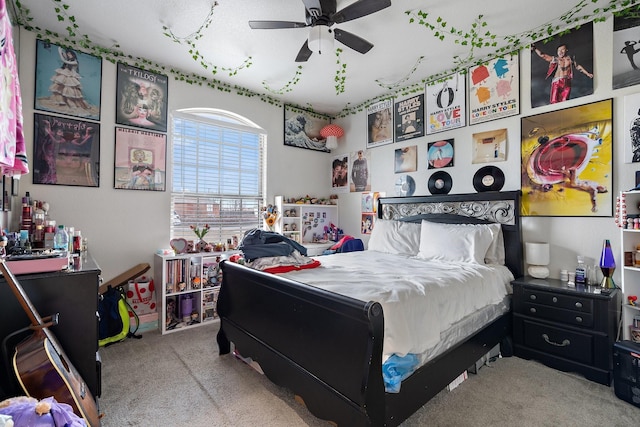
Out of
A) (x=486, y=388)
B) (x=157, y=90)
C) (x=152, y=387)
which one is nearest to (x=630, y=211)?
(x=486, y=388)

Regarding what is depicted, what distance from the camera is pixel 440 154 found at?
374 centimetres

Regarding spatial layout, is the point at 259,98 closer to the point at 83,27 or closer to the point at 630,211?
the point at 83,27

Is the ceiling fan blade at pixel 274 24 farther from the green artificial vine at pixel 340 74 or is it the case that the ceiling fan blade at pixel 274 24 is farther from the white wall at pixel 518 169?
the white wall at pixel 518 169

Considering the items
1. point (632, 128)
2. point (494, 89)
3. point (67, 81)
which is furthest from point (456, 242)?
point (67, 81)

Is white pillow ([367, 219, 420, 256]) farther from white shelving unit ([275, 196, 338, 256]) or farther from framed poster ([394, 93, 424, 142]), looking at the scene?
framed poster ([394, 93, 424, 142])

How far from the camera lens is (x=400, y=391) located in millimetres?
1553

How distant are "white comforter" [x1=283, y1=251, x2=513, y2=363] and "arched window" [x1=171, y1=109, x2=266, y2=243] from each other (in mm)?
1777

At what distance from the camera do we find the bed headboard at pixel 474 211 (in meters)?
2.97

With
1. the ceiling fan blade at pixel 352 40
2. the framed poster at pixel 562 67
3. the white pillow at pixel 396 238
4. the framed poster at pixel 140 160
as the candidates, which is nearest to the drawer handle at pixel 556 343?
the white pillow at pixel 396 238

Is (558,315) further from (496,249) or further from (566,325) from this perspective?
(496,249)

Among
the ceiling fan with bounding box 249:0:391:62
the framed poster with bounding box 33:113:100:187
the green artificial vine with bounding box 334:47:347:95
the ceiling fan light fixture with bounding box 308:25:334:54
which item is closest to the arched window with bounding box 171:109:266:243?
the framed poster with bounding box 33:113:100:187

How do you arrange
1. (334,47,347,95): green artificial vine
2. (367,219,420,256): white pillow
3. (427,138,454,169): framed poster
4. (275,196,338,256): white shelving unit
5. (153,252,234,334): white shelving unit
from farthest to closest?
1. (275,196,338,256): white shelving unit
2. (427,138,454,169): framed poster
3. (367,219,420,256): white pillow
4. (334,47,347,95): green artificial vine
5. (153,252,234,334): white shelving unit

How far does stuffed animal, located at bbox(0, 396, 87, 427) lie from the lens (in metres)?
1.08

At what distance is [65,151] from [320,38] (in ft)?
9.12
